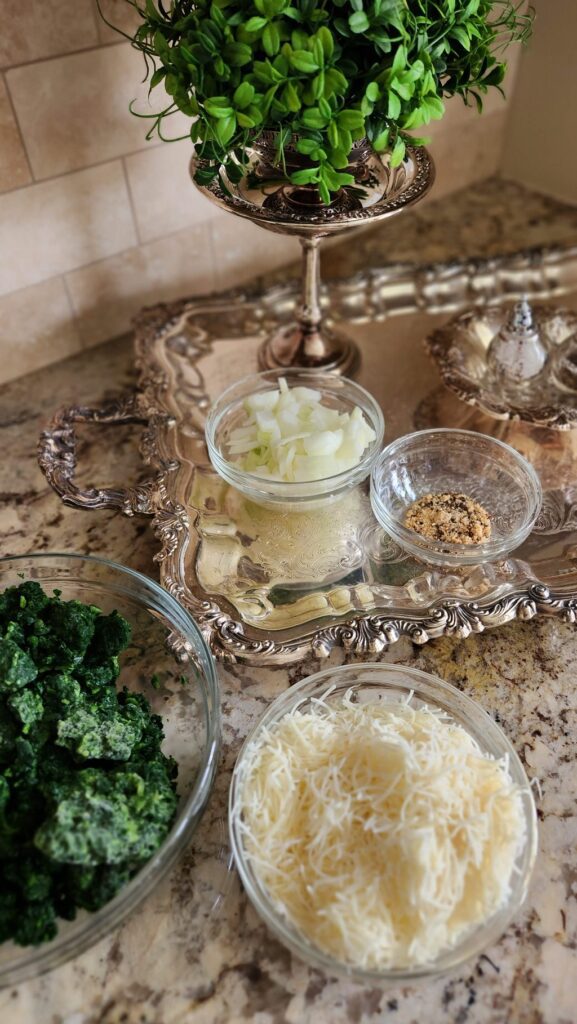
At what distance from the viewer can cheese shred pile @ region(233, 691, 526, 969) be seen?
0.68 meters

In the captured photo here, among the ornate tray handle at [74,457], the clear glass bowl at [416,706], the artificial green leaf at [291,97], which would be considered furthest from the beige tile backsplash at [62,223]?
the clear glass bowl at [416,706]

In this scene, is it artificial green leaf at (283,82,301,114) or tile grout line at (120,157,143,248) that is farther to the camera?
tile grout line at (120,157,143,248)

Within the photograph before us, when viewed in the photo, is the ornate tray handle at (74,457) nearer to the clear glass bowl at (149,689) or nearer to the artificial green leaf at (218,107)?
the clear glass bowl at (149,689)

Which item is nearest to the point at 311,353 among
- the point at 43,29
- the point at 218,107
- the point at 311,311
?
the point at 311,311

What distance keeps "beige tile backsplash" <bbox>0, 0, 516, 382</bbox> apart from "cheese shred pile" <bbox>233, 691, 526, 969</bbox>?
87cm

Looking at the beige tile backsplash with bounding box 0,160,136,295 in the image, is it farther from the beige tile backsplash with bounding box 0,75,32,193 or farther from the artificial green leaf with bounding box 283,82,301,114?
the artificial green leaf with bounding box 283,82,301,114

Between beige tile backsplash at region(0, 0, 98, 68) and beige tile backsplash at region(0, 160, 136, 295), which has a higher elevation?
beige tile backsplash at region(0, 0, 98, 68)

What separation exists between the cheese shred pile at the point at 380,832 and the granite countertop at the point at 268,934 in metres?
0.07

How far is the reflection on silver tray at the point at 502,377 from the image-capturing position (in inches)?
46.2

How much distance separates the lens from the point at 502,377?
1.29 meters

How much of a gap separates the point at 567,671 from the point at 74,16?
112 centimetres

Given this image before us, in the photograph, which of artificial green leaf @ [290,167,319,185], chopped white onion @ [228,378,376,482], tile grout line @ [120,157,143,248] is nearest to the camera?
artificial green leaf @ [290,167,319,185]

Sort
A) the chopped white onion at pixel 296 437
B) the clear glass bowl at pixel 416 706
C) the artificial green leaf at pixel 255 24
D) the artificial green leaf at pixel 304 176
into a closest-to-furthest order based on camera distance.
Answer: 1. the clear glass bowl at pixel 416 706
2. the artificial green leaf at pixel 255 24
3. the artificial green leaf at pixel 304 176
4. the chopped white onion at pixel 296 437

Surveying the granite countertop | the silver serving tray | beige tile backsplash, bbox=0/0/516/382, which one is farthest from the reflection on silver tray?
beige tile backsplash, bbox=0/0/516/382
